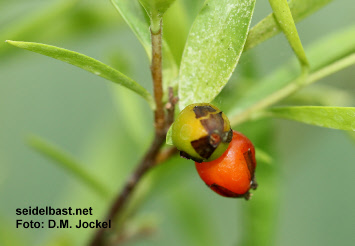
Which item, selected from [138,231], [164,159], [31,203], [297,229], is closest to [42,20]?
[164,159]

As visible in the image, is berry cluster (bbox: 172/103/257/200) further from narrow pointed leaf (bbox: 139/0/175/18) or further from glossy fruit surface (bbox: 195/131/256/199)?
narrow pointed leaf (bbox: 139/0/175/18)

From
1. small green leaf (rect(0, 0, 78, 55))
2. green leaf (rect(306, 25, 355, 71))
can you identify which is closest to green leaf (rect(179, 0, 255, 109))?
green leaf (rect(306, 25, 355, 71))

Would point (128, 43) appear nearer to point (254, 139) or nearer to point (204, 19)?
point (254, 139)

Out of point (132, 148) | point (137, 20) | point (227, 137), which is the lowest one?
point (132, 148)

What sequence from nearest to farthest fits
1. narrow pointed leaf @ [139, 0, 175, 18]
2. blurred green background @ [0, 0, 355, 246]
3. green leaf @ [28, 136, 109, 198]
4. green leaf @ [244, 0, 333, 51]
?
narrow pointed leaf @ [139, 0, 175, 18], green leaf @ [244, 0, 333, 51], green leaf @ [28, 136, 109, 198], blurred green background @ [0, 0, 355, 246]

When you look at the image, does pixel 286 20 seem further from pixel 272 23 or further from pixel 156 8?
pixel 156 8

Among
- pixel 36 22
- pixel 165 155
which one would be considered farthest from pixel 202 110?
pixel 36 22
